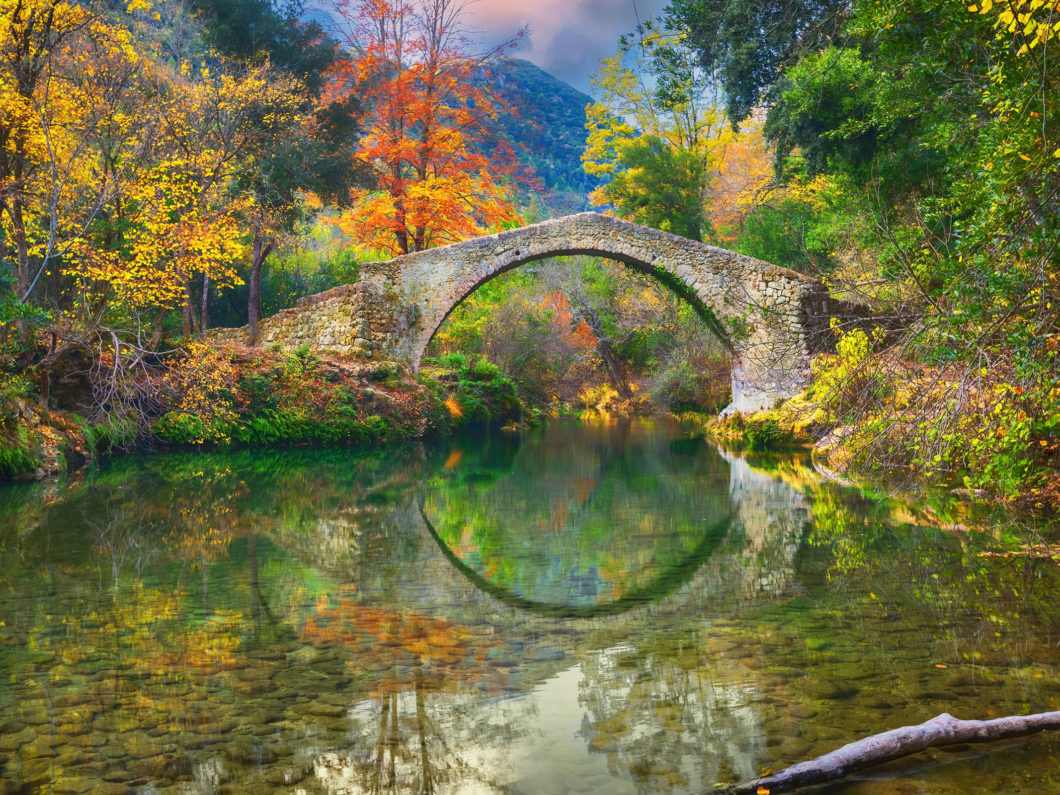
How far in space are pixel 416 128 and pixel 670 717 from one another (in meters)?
21.5

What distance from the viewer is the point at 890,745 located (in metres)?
2.79

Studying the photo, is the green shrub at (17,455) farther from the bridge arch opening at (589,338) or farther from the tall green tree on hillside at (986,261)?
the bridge arch opening at (589,338)

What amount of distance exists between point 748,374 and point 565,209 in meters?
34.9

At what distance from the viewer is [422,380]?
19.1 metres

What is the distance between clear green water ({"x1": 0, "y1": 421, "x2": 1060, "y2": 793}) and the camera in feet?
9.96

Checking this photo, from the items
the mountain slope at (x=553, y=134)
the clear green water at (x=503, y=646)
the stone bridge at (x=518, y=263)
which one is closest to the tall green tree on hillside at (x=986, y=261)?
the clear green water at (x=503, y=646)

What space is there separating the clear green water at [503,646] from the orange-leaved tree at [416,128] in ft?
45.6

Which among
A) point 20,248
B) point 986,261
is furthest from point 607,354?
point 986,261

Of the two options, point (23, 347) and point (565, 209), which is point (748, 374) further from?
point (565, 209)

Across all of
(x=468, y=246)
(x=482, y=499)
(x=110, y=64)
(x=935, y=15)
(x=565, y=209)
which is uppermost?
(x=565, y=209)

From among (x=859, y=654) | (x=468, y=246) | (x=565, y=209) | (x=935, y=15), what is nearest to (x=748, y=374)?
(x=468, y=246)

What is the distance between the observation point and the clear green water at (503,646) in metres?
3.04

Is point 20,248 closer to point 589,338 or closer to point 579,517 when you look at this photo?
point 579,517

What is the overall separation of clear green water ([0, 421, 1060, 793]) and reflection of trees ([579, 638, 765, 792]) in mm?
13
